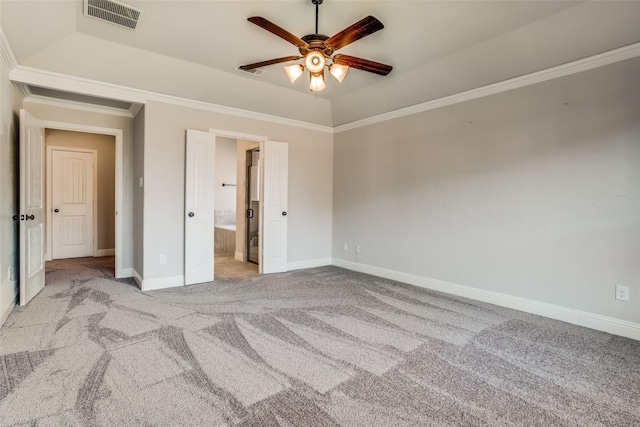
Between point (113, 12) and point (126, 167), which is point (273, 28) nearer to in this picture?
point (113, 12)

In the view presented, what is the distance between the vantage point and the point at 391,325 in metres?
3.04

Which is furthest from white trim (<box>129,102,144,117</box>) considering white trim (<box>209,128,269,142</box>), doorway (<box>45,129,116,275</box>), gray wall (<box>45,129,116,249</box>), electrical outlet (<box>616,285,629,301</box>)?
electrical outlet (<box>616,285,629,301</box>)

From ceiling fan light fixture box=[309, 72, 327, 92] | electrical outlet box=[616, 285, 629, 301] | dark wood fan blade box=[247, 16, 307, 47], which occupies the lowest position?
electrical outlet box=[616, 285, 629, 301]

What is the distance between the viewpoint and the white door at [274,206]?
16.7 feet

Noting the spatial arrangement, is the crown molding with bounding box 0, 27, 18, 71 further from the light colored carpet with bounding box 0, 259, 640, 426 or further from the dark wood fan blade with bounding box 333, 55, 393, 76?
the dark wood fan blade with bounding box 333, 55, 393, 76

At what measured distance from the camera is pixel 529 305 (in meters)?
3.43

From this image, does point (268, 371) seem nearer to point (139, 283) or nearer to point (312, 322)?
point (312, 322)

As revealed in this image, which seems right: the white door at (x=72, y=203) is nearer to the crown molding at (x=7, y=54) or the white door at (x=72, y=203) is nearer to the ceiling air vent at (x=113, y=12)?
the crown molding at (x=7, y=54)

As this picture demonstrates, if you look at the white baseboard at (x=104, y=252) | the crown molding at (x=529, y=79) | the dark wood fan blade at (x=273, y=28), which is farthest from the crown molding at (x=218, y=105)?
the white baseboard at (x=104, y=252)

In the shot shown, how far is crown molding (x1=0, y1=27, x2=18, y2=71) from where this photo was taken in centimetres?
272

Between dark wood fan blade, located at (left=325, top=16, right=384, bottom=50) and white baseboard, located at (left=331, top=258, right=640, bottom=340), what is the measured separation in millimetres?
3142

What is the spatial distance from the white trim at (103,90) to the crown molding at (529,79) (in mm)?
2290

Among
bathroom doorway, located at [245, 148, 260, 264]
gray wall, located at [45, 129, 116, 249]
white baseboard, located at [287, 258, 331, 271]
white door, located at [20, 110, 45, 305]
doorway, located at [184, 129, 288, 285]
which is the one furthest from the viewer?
gray wall, located at [45, 129, 116, 249]

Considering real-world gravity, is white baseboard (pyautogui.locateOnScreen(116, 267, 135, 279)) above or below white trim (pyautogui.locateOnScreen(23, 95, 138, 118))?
below
